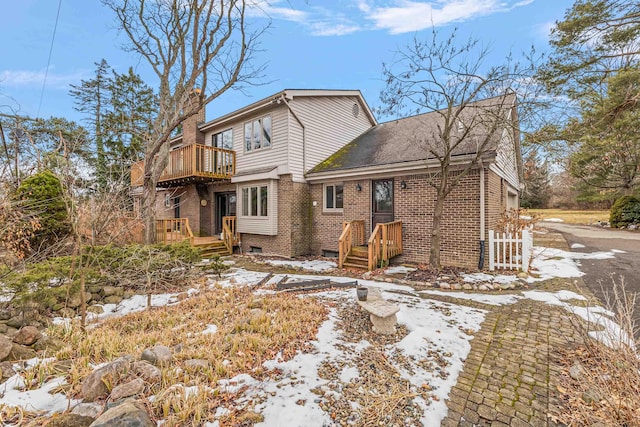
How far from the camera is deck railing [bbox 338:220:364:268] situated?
29.3 ft

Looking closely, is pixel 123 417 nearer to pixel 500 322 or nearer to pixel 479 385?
pixel 479 385

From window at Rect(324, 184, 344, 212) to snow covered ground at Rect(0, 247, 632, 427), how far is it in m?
5.07

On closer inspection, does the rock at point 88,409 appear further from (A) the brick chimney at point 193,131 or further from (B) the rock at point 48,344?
(A) the brick chimney at point 193,131

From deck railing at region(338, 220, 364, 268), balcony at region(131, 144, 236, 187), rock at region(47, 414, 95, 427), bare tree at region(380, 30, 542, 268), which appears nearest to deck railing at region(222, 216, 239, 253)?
balcony at region(131, 144, 236, 187)

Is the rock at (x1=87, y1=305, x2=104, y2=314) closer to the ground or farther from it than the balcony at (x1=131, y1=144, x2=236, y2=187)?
closer to the ground

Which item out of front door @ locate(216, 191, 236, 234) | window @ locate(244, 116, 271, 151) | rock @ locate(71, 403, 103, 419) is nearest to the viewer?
rock @ locate(71, 403, 103, 419)

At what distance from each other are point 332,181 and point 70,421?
9.44 metres

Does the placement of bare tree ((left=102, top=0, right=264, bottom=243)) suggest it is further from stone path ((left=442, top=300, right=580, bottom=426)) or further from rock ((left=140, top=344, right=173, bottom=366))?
stone path ((left=442, top=300, right=580, bottom=426))

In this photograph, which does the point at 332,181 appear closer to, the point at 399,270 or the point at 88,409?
the point at 399,270

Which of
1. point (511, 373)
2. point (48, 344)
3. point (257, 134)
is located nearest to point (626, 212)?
point (511, 373)

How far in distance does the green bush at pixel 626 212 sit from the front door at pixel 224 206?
962 inches

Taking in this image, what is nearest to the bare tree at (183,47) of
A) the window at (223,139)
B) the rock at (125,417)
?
the window at (223,139)

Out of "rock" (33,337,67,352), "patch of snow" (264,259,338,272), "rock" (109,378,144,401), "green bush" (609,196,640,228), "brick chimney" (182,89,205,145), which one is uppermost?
"brick chimney" (182,89,205,145)

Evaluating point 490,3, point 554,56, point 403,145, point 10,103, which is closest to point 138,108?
point 10,103
